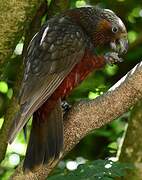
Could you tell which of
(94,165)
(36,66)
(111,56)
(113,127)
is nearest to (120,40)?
(111,56)

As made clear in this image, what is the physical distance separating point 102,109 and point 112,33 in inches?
24.3

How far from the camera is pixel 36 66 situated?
288 centimetres

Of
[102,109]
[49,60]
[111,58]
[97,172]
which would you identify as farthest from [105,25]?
[97,172]

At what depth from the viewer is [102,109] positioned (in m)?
2.67

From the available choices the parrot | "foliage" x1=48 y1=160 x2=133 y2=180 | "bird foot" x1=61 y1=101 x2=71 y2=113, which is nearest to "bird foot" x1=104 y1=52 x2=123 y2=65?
the parrot

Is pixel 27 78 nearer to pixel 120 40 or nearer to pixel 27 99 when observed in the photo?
pixel 27 99

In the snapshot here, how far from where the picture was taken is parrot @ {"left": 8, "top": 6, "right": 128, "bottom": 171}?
106 inches

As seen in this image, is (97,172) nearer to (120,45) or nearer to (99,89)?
(120,45)

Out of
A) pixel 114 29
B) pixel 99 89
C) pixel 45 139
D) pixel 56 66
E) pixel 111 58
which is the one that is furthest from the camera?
pixel 99 89

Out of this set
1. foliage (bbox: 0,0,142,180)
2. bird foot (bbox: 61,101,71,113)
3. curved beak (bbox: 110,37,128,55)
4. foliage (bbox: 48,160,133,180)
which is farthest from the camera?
foliage (bbox: 0,0,142,180)

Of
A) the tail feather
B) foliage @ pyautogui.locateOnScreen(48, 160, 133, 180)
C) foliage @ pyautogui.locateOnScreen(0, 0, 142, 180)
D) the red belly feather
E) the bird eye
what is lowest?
foliage @ pyautogui.locateOnScreen(0, 0, 142, 180)

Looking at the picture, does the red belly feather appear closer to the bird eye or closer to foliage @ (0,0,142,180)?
the bird eye

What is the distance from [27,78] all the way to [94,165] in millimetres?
467

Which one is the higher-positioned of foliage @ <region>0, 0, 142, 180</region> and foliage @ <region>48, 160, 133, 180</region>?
foliage @ <region>48, 160, 133, 180</region>
